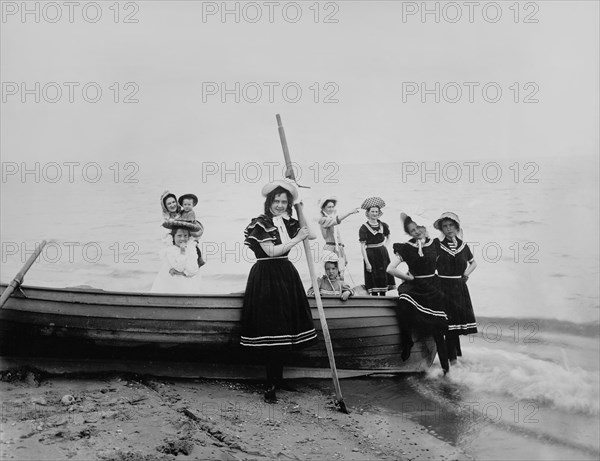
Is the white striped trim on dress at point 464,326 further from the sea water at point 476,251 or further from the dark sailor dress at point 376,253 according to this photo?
the dark sailor dress at point 376,253

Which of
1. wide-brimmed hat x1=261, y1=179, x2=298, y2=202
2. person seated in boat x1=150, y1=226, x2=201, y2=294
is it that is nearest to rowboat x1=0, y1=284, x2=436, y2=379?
person seated in boat x1=150, y1=226, x2=201, y2=294

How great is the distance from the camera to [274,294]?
13.8 feet

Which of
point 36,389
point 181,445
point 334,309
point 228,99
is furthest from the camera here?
point 228,99

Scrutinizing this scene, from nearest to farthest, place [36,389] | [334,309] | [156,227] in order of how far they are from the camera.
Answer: [36,389], [334,309], [156,227]

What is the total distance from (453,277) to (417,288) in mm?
335

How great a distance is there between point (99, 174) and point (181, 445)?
2.82m

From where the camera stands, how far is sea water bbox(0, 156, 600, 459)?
4.46 m

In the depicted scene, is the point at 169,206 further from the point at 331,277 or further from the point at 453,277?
the point at 453,277

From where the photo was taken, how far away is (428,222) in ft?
15.9

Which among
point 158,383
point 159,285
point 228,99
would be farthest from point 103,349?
point 228,99

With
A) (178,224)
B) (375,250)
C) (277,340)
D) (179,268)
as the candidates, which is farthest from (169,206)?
(375,250)

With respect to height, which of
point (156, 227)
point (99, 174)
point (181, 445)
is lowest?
point (181, 445)

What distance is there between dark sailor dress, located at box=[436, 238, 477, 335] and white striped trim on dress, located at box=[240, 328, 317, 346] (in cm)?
135

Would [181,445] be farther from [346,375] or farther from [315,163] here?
[315,163]
